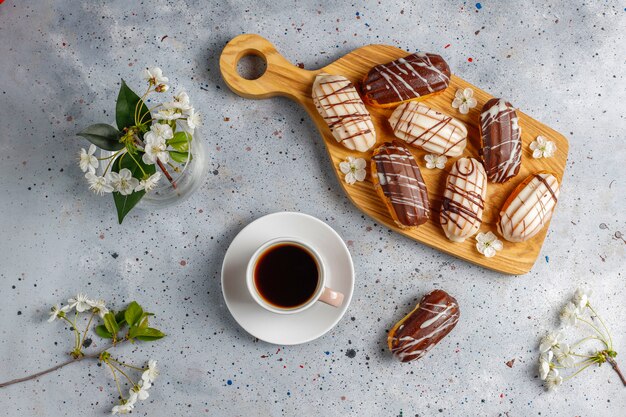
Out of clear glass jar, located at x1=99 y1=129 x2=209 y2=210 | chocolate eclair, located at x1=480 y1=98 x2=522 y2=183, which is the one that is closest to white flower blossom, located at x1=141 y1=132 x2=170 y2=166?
clear glass jar, located at x1=99 y1=129 x2=209 y2=210

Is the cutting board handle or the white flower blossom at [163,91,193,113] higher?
the white flower blossom at [163,91,193,113]

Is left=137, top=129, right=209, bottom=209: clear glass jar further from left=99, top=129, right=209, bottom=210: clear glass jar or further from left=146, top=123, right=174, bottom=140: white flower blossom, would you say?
left=146, top=123, right=174, bottom=140: white flower blossom

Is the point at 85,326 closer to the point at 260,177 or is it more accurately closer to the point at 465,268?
the point at 260,177

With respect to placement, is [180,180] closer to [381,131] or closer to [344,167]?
[344,167]

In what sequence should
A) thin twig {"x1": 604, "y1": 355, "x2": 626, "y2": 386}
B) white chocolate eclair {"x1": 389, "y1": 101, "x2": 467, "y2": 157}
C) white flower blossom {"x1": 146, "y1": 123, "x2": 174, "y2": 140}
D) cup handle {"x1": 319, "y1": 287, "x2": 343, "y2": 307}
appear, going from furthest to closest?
thin twig {"x1": 604, "y1": 355, "x2": 626, "y2": 386} → white chocolate eclair {"x1": 389, "y1": 101, "x2": 467, "y2": 157} → cup handle {"x1": 319, "y1": 287, "x2": 343, "y2": 307} → white flower blossom {"x1": 146, "y1": 123, "x2": 174, "y2": 140}

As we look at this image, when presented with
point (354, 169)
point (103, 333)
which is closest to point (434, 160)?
point (354, 169)
